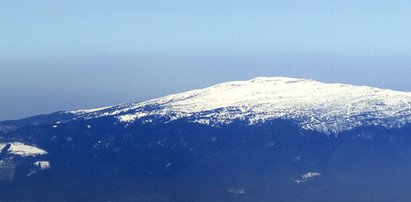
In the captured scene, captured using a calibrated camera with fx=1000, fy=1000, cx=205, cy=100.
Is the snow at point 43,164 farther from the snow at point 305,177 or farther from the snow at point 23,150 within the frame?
the snow at point 305,177

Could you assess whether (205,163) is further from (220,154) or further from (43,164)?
(43,164)

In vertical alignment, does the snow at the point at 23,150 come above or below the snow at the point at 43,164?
above

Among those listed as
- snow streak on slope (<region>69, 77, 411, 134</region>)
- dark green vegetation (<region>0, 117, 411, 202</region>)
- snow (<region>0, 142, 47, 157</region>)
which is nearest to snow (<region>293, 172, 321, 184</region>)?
dark green vegetation (<region>0, 117, 411, 202</region>)

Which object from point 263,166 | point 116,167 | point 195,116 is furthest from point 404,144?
point 116,167

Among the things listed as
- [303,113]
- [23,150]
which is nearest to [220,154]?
[303,113]

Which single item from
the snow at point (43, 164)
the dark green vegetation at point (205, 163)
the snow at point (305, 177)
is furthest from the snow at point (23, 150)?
the snow at point (305, 177)

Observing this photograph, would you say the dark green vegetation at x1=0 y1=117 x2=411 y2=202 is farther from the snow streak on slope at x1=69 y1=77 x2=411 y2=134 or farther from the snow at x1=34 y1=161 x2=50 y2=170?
the snow streak on slope at x1=69 y1=77 x2=411 y2=134
